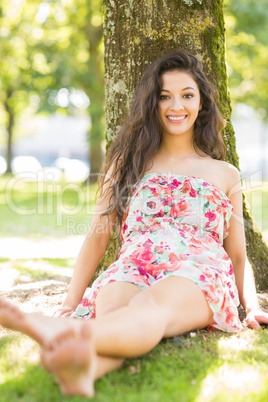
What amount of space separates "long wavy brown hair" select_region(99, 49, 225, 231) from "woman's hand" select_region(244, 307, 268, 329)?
1003 millimetres

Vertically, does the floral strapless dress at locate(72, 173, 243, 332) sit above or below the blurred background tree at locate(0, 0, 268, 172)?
below

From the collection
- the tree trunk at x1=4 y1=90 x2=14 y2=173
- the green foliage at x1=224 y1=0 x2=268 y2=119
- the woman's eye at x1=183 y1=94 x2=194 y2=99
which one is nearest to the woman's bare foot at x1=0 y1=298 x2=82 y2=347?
the woman's eye at x1=183 y1=94 x2=194 y2=99

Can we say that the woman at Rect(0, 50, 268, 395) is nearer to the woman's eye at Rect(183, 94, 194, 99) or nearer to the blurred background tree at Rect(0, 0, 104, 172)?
the woman's eye at Rect(183, 94, 194, 99)

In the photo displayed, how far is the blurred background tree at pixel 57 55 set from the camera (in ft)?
46.9

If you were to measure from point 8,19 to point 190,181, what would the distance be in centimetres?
1596

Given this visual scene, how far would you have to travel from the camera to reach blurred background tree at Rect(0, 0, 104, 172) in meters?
14.3

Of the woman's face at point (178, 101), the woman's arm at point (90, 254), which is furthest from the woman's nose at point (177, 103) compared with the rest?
the woman's arm at point (90, 254)

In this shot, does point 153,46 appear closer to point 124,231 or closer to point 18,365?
point 124,231

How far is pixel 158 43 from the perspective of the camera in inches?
133

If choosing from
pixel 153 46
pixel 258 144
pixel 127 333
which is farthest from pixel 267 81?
pixel 258 144

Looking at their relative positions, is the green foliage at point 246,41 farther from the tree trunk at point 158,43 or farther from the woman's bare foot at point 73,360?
the woman's bare foot at point 73,360

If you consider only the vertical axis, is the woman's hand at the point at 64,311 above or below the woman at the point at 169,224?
below

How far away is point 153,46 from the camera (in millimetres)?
3373

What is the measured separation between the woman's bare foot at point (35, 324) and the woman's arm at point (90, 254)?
97 centimetres
